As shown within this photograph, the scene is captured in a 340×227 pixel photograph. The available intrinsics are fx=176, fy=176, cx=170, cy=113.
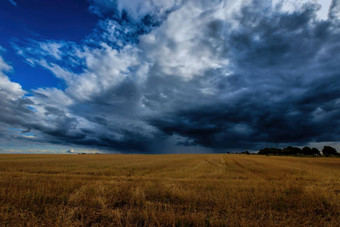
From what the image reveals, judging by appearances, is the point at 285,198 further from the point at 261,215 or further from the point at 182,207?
the point at 182,207

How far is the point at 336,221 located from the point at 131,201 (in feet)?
23.3

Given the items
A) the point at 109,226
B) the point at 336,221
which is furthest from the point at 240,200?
the point at 109,226

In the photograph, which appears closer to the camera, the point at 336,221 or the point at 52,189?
the point at 336,221

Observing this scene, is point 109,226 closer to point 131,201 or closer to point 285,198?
point 131,201

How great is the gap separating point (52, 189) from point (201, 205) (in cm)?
720

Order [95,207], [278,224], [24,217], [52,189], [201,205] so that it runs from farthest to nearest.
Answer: [52,189] < [201,205] < [95,207] < [24,217] < [278,224]

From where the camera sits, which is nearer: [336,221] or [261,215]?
[336,221]

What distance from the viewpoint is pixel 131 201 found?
730 centimetres

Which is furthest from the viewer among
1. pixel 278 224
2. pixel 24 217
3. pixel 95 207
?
pixel 95 207

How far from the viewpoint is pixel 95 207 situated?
21.4ft

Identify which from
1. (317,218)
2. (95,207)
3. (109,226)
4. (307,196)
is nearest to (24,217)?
(95,207)

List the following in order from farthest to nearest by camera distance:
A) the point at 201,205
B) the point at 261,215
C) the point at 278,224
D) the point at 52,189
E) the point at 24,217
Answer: the point at 52,189
the point at 201,205
the point at 261,215
the point at 24,217
the point at 278,224

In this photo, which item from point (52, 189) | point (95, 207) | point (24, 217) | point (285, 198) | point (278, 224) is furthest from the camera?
point (52, 189)

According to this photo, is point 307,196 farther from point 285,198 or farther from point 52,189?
point 52,189
